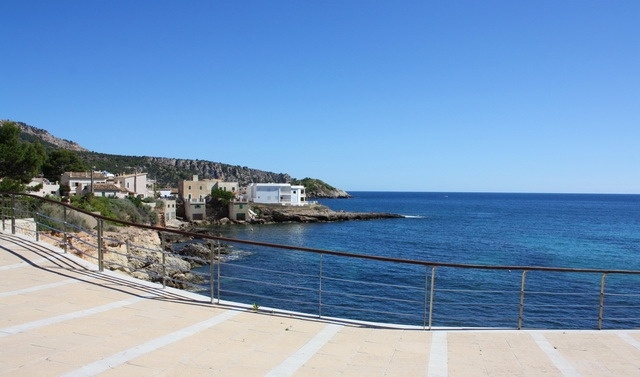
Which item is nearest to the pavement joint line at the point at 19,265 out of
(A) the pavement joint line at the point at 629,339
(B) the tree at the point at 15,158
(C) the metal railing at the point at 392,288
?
(C) the metal railing at the point at 392,288

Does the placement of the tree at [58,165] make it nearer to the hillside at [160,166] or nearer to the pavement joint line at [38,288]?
the hillside at [160,166]

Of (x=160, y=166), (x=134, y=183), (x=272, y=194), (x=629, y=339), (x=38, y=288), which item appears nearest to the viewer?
(x=629, y=339)

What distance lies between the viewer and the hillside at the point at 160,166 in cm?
11907

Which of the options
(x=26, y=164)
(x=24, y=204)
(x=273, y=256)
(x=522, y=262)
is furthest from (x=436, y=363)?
(x=26, y=164)

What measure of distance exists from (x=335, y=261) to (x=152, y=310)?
2879 cm

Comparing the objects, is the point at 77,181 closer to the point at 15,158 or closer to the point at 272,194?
the point at 15,158

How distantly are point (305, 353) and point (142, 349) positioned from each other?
182 cm

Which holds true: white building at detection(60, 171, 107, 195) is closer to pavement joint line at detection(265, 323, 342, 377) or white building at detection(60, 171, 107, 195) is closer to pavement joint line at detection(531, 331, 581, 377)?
pavement joint line at detection(265, 323, 342, 377)

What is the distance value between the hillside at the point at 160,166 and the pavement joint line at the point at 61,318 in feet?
309

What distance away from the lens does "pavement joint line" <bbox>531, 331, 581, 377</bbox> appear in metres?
5.03

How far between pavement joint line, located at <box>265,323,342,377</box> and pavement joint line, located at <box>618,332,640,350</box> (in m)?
3.89

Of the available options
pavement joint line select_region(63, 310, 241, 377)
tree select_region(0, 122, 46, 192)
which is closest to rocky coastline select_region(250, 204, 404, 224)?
tree select_region(0, 122, 46, 192)

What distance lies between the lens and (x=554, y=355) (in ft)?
18.1

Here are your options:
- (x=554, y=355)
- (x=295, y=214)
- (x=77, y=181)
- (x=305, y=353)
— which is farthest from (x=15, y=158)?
(x=295, y=214)
